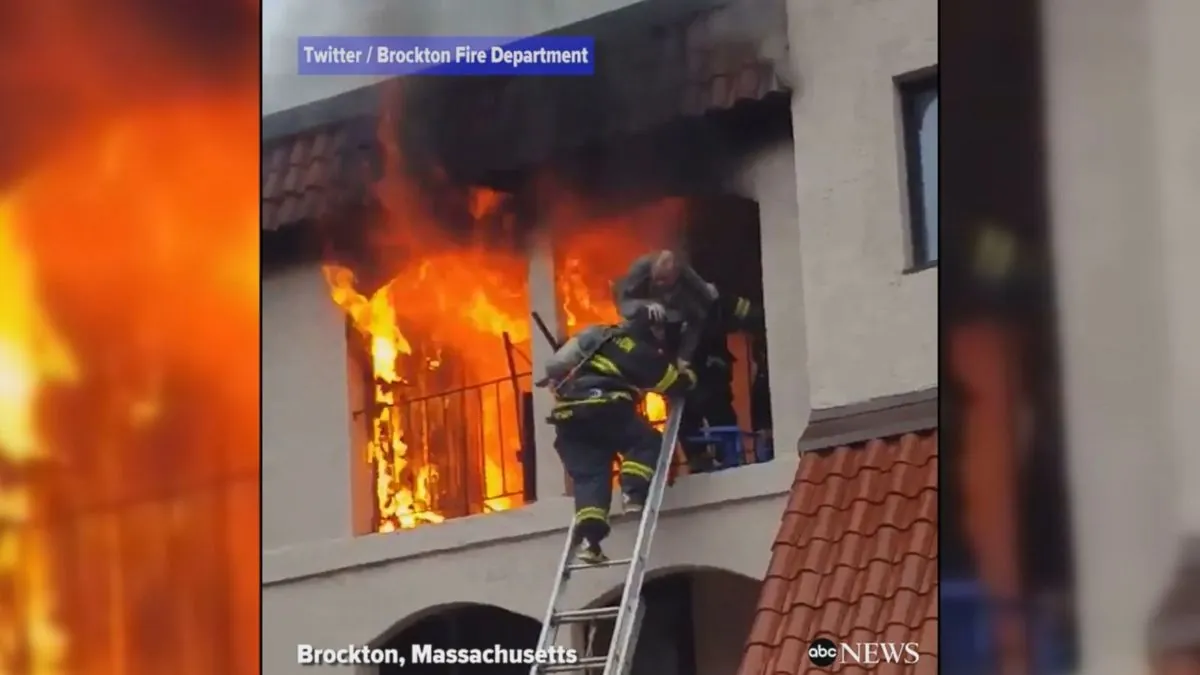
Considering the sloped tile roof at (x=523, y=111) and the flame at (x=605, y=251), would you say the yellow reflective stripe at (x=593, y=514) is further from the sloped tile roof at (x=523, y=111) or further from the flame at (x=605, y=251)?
the sloped tile roof at (x=523, y=111)

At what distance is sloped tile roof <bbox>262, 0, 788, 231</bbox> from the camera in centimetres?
251

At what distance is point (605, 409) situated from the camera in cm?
246

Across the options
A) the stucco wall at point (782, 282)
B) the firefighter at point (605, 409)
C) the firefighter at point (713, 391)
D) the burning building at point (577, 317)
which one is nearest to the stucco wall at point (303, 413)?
the burning building at point (577, 317)

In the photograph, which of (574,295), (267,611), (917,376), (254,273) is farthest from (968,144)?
(267,611)

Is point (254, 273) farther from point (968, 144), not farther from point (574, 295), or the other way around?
point (968, 144)

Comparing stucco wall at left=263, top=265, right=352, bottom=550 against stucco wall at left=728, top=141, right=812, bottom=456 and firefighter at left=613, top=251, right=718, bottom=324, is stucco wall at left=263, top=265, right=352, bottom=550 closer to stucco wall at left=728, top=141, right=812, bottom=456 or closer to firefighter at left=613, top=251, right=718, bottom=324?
firefighter at left=613, top=251, right=718, bottom=324

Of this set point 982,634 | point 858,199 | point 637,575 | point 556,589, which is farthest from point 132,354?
point 982,634

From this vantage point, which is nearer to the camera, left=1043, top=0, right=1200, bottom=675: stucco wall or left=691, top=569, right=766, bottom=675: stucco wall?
left=691, top=569, right=766, bottom=675: stucco wall

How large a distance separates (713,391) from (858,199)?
392mm

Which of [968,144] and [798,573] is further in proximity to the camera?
[968,144]

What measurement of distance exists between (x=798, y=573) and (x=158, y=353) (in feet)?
3.59

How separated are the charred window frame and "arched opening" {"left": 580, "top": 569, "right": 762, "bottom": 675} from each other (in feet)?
1.98

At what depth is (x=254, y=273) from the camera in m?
2.53

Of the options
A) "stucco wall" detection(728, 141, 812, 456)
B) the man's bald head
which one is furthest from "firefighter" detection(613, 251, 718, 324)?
"stucco wall" detection(728, 141, 812, 456)
